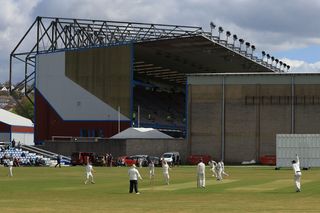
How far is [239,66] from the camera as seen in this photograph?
135375mm

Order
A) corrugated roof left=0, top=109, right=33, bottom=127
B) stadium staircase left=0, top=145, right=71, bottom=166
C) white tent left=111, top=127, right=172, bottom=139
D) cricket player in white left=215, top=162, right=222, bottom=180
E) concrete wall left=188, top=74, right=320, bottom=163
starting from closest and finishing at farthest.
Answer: cricket player in white left=215, top=162, right=222, bottom=180
stadium staircase left=0, top=145, right=71, bottom=166
concrete wall left=188, top=74, right=320, bottom=163
white tent left=111, top=127, right=172, bottom=139
corrugated roof left=0, top=109, right=33, bottom=127

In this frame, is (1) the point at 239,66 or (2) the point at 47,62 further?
(1) the point at 239,66

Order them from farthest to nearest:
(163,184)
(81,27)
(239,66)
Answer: (239,66) → (81,27) → (163,184)

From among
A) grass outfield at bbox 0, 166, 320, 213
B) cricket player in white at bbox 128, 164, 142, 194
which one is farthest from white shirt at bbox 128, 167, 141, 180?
grass outfield at bbox 0, 166, 320, 213

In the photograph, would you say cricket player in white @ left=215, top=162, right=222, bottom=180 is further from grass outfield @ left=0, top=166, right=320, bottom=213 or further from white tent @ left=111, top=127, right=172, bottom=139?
white tent @ left=111, top=127, right=172, bottom=139

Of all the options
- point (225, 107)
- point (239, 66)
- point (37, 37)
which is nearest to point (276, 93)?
point (225, 107)

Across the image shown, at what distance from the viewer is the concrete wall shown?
98375mm

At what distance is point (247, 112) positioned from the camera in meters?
100

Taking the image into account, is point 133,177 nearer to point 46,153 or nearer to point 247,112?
point 247,112

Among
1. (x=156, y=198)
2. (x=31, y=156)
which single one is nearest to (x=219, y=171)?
(x=156, y=198)

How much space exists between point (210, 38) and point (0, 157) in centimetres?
3575

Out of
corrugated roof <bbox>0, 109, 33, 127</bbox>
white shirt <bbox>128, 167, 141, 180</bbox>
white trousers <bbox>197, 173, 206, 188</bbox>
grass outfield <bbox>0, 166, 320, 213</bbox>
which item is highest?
corrugated roof <bbox>0, 109, 33, 127</bbox>

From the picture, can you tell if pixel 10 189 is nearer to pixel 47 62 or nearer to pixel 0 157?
pixel 0 157

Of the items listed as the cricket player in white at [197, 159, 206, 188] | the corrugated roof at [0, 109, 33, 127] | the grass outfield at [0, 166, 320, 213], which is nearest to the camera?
the grass outfield at [0, 166, 320, 213]
